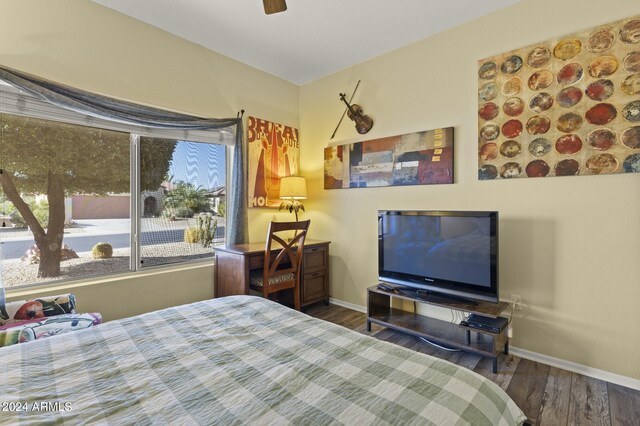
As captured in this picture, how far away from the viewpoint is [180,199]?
3088mm

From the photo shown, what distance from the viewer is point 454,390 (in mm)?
989

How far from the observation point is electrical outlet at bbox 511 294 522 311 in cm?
243

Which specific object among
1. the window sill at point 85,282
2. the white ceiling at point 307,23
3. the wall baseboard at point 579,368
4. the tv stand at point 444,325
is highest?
the white ceiling at point 307,23

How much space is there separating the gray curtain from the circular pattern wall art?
2.41 metres

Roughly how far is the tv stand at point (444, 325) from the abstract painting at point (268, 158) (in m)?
1.75

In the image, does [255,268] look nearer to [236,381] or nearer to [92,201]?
[92,201]

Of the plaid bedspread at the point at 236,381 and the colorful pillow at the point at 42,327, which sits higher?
the plaid bedspread at the point at 236,381

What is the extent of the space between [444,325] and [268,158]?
2.63m

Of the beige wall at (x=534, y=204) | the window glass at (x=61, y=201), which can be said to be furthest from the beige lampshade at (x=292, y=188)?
the window glass at (x=61, y=201)

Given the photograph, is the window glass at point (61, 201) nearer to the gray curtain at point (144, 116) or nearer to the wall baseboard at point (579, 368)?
the gray curtain at point (144, 116)

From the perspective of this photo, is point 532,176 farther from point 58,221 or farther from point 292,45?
point 58,221

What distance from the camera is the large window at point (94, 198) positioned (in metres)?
2.22

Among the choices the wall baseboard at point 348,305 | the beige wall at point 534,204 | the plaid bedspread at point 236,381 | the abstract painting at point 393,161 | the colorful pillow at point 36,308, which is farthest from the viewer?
the wall baseboard at point 348,305

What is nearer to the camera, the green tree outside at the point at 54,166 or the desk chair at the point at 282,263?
the green tree outside at the point at 54,166
